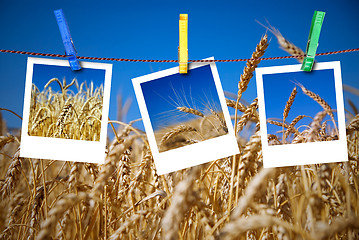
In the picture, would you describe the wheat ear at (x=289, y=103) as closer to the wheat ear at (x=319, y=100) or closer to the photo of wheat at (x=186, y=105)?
the wheat ear at (x=319, y=100)

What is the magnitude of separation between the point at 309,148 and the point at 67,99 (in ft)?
3.12

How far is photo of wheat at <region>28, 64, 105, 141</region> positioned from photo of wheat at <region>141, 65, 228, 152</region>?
208mm

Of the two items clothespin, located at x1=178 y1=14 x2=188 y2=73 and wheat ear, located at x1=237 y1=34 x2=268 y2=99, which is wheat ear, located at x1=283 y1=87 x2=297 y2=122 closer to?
wheat ear, located at x1=237 y1=34 x2=268 y2=99

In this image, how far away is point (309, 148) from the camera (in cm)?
104

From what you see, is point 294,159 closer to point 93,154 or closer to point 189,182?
point 189,182

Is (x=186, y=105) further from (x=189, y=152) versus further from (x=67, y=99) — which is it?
(x=67, y=99)

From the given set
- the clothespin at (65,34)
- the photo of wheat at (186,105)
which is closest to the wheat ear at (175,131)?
the photo of wheat at (186,105)

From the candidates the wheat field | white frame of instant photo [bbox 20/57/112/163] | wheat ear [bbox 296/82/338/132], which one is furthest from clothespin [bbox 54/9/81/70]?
wheat ear [bbox 296/82/338/132]

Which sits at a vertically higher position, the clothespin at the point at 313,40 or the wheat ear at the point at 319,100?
the clothespin at the point at 313,40

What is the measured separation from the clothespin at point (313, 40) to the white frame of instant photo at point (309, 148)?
30 millimetres

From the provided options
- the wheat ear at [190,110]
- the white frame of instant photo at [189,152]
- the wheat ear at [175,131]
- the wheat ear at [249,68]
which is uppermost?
the wheat ear at [249,68]

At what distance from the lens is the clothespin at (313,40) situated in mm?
999

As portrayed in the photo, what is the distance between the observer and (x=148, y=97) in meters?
1.08

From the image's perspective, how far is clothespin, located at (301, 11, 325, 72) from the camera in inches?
39.3
